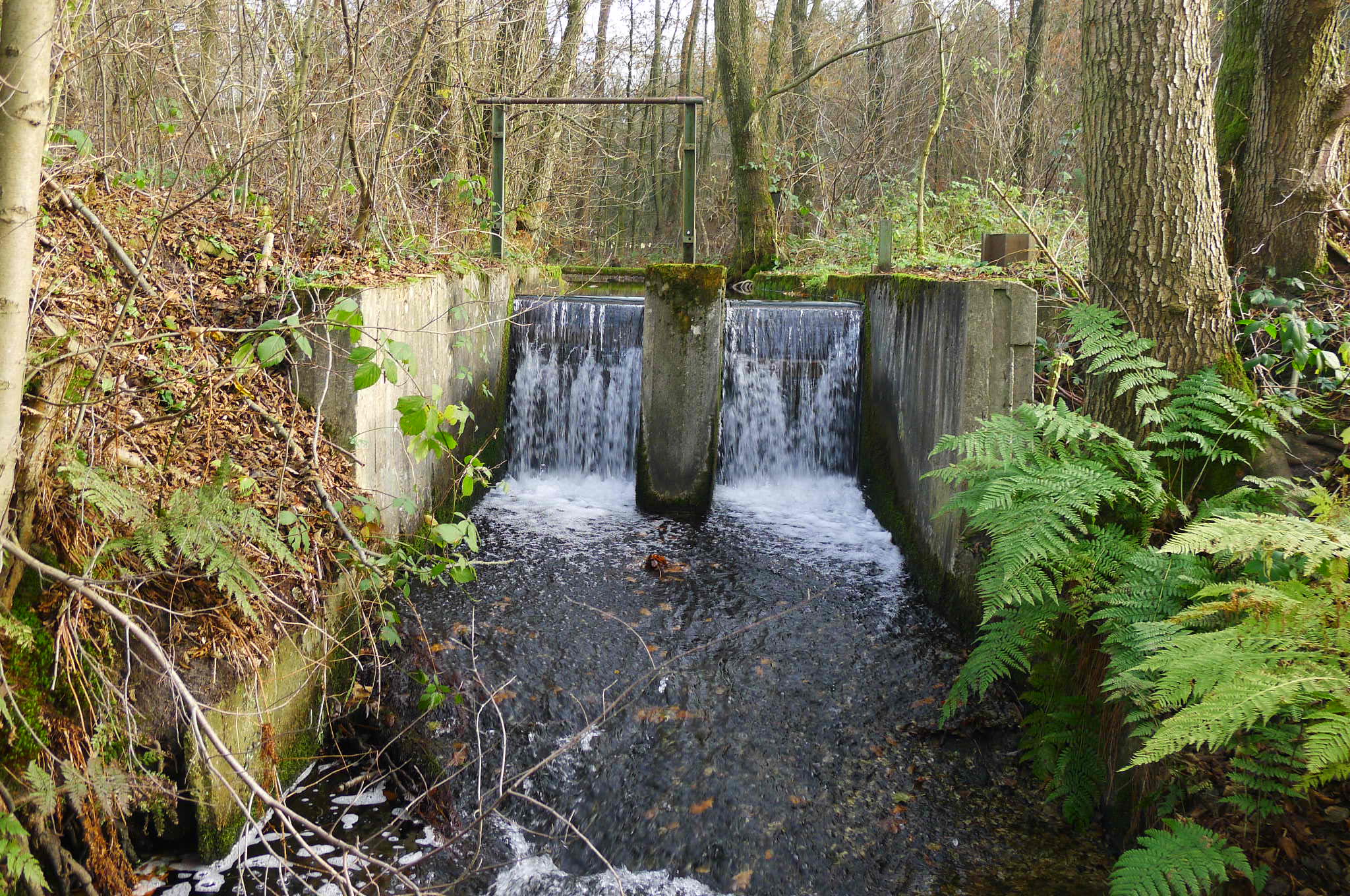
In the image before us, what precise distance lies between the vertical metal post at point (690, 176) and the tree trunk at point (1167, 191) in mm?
5121

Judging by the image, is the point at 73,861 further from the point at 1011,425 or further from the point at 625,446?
the point at 625,446

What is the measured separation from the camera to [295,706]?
12.4 ft

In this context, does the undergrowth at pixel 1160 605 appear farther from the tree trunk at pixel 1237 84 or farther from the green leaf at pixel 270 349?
the green leaf at pixel 270 349

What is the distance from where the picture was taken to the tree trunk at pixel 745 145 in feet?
40.4

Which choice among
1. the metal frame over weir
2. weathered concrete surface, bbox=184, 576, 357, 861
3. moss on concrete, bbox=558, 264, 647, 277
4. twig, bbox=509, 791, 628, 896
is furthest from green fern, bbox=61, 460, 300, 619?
moss on concrete, bbox=558, 264, 647, 277

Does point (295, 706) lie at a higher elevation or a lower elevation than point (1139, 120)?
lower

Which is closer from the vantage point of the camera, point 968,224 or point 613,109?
point 968,224

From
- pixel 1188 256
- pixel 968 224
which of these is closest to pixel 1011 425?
pixel 1188 256

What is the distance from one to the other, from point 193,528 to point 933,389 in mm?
4409

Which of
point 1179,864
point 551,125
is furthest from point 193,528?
point 551,125

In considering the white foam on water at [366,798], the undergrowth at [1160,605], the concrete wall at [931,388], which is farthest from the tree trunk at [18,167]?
the concrete wall at [931,388]

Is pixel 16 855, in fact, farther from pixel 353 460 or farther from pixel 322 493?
pixel 353 460

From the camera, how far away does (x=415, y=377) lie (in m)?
5.57

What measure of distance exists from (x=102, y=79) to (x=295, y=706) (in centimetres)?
402
